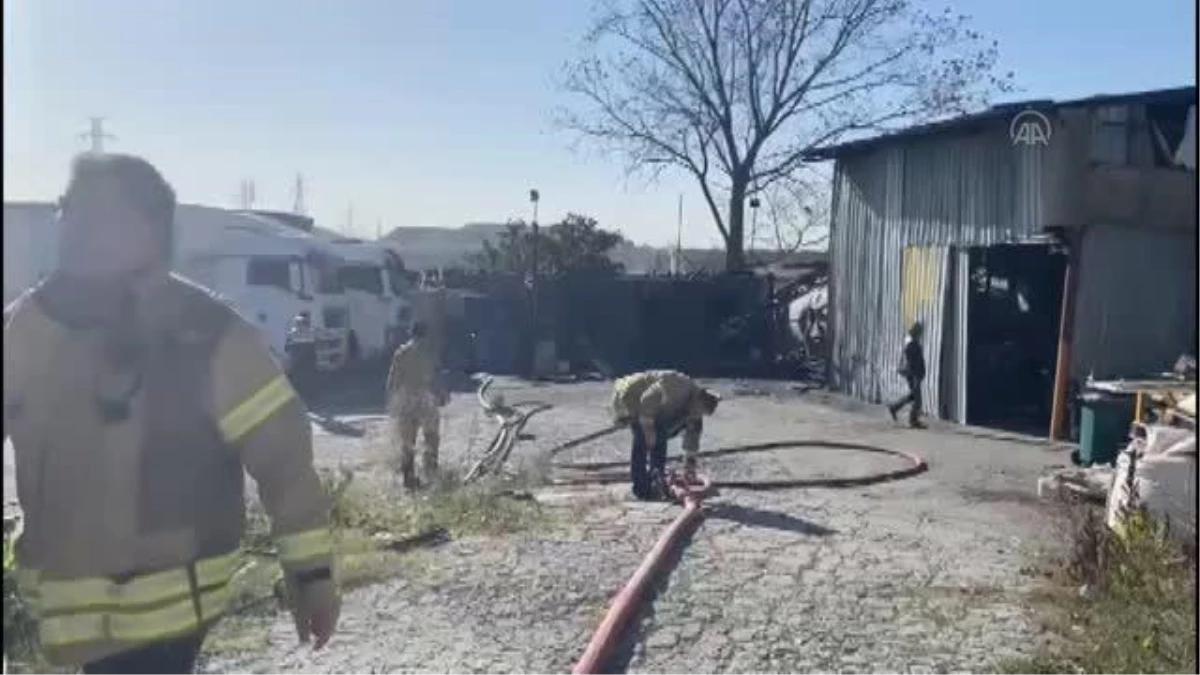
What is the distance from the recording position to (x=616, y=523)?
356 inches

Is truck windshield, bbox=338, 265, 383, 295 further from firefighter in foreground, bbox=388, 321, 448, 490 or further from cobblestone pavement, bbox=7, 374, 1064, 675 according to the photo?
cobblestone pavement, bbox=7, 374, 1064, 675

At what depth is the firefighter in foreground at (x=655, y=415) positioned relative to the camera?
10.0 meters

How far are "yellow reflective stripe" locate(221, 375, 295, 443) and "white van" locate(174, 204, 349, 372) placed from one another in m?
17.6

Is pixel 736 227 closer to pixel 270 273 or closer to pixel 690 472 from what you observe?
pixel 270 273

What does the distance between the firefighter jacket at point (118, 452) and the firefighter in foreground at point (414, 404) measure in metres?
8.21

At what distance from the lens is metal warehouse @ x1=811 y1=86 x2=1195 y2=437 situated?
50.6ft

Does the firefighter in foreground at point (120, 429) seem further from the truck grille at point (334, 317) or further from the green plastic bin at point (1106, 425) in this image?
the truck grille at point (334, 317)

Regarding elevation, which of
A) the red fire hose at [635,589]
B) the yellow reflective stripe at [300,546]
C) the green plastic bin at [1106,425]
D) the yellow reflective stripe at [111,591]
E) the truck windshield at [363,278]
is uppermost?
the truck windshield at [363,278]

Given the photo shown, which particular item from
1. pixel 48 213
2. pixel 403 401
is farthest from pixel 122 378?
pixel 403 401

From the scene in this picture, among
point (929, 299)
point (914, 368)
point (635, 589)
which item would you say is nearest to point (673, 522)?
point (635, 589)

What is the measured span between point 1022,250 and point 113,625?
17395 mm

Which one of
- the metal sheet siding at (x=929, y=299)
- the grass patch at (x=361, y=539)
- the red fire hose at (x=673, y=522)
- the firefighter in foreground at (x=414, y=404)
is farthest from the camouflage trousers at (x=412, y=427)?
the metal sheet siding at (x=929, y=299)

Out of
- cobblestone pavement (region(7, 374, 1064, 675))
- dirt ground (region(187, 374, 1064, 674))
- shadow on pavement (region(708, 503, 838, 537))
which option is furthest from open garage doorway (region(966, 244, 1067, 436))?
shadow on pavement (region(708, 503, 838, 537))

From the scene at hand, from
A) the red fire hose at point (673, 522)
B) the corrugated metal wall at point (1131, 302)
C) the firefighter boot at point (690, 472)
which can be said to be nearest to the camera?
the red fire hose at point (673, 522)
